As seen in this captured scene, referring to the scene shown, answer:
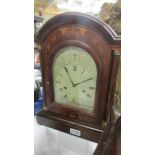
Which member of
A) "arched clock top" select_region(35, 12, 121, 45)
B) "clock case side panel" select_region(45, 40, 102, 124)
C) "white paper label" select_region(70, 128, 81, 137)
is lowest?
"white paper label" select_region(70, 128, 81, 137)

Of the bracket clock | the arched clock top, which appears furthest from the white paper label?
the arched clock top

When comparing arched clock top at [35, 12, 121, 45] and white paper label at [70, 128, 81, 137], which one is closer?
arched clock top at [35, 12, 121, 45]

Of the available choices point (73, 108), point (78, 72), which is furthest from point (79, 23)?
point (73, 108)

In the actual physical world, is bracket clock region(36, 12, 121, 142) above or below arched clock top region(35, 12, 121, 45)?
below

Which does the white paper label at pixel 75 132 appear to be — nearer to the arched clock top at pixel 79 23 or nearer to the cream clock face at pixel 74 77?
the cream clock face at pixel 74 77

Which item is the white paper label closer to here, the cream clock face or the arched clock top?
the cream clock face

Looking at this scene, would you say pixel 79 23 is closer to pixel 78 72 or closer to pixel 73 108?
pixel 78 72

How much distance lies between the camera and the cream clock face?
1.96 ft

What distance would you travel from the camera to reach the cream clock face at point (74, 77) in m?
0.60

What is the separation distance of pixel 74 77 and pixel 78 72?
0.9 inches
